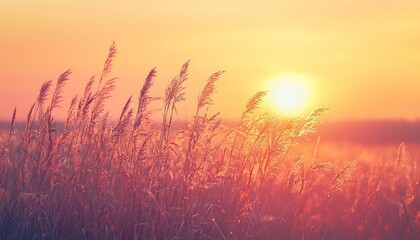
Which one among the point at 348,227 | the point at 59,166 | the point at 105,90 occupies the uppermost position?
the point at 105,90

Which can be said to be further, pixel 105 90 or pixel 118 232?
pixel 105 90

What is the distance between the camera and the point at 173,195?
6695 millimetres

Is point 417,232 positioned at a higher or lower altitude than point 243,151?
lower

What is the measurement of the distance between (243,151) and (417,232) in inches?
69.0

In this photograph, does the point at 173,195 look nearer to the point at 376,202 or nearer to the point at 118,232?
the point at 118,232

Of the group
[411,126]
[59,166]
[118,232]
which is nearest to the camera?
[118,232]

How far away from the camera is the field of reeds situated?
6586 millimetres

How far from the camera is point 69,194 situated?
6.75m

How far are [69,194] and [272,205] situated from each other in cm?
202

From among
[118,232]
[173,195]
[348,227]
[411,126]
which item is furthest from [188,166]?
[411,126]

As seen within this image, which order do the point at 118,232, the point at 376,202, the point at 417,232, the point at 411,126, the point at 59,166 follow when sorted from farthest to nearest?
Answer: the point at 411,126 → the point at 376,202 → the point at 417,232 → the point at 59,166 → the point at 118,232

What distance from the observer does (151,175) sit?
6676mm

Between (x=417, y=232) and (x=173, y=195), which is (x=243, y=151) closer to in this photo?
(x=173, y=195)

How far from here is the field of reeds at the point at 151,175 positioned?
21.6ft
